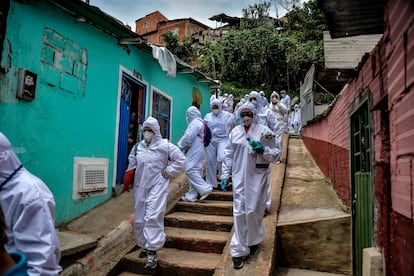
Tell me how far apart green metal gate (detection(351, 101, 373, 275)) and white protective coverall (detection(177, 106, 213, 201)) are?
269 cm

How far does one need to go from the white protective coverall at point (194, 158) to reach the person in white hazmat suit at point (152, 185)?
1573 mm

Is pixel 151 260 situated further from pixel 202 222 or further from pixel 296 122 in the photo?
pixel 296 122

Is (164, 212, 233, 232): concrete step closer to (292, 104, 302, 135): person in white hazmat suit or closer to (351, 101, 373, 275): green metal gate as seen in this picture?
(351, 101, 373, 275): green metal gate

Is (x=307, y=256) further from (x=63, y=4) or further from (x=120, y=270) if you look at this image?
(x=63, y=4)

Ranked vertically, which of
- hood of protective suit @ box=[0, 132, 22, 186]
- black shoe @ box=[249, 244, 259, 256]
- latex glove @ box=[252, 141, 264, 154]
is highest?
latex glove @ box=[252, 141, 264, 154]

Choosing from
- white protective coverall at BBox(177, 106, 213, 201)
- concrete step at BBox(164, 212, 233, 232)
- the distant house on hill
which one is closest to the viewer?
concrete step at BBox(164, 212, 233, 232)

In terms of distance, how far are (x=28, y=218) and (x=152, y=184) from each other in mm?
2816

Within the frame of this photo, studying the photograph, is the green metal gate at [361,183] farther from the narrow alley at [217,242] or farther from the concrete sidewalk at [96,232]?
the concrete sidewalk at [96,232]

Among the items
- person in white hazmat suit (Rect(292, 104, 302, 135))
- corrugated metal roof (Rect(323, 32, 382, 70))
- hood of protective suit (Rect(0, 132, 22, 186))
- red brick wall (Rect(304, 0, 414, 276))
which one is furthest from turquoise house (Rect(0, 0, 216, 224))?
person in white hazmat suit (Rect(292, 104, 302, 135))

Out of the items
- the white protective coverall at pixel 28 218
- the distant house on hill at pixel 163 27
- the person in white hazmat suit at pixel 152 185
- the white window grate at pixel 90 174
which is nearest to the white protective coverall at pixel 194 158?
the white window grate at pixel 90 174

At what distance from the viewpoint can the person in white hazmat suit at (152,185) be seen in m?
4.34

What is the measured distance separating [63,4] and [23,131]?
1938 mm

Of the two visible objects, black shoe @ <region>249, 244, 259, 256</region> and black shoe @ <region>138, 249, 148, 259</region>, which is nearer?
black shoe @ <region>249, 244, 259, 256</region>

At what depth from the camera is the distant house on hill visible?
120 feet
